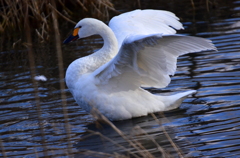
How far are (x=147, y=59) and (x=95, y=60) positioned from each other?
2.78 ft

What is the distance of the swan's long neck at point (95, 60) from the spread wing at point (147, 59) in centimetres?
28

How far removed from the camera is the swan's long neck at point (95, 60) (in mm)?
5320

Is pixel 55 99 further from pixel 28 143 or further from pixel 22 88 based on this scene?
pixel 28 143

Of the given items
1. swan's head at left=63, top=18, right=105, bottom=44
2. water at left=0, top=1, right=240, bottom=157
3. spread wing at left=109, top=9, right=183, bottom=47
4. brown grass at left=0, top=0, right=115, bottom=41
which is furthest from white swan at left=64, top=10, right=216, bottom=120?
brown grass at left=0, top=0, right=115, bottom=41

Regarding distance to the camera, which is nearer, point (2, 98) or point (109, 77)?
point (109, 77)

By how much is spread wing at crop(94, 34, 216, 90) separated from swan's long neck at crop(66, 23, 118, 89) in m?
0.28

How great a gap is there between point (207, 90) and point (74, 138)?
2025mm

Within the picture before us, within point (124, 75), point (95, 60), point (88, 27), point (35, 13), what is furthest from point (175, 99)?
point (35, 13)

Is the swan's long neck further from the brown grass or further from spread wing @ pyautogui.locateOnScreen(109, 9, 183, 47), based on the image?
the brown grass

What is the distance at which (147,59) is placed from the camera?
489 cm

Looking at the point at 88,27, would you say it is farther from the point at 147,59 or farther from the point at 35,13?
the point at 35,13

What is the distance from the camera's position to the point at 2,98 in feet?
20.6

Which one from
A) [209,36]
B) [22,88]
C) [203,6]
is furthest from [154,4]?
[22,88]

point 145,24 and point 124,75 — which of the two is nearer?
point 124,75
